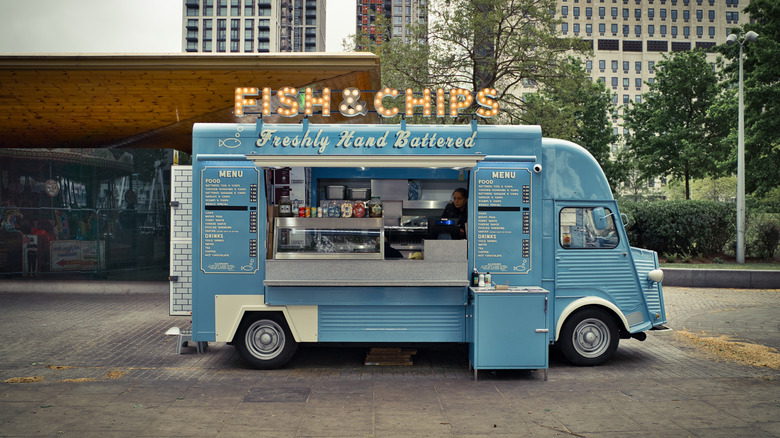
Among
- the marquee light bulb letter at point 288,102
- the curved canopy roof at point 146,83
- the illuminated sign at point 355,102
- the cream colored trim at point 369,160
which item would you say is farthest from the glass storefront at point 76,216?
the cream colored trim at point 369,160

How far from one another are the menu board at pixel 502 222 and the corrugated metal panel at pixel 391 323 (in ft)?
2.54

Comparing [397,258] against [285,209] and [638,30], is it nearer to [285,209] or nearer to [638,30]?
[285,209]

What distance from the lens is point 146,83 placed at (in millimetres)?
11414

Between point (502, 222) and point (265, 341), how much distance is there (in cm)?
341

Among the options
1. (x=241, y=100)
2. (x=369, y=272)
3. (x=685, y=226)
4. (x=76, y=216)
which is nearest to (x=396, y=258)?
(x=369, y=272)

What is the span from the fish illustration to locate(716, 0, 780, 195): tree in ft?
65.3

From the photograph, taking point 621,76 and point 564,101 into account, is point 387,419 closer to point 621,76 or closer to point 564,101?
point 564,101

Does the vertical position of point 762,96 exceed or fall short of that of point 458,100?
it exceeds it

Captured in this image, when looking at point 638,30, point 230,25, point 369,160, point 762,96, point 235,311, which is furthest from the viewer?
point 638,30

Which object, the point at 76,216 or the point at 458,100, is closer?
the point at 458,100

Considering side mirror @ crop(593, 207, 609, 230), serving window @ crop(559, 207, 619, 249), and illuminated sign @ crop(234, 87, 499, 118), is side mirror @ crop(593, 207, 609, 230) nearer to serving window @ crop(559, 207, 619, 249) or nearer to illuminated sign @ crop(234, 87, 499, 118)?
serving window @ crop(559, 207, 619, 249)

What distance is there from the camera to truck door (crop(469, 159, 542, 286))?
7.39 m

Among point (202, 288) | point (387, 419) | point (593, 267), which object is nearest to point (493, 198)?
point (593, 267)

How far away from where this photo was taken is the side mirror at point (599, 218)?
754cm
